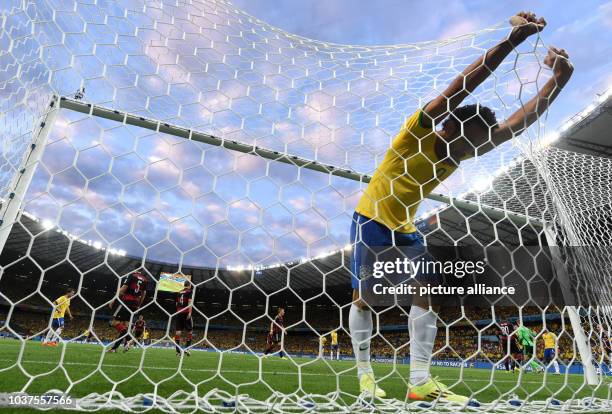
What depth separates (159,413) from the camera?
1240 mm

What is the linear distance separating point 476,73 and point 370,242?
3.31ft

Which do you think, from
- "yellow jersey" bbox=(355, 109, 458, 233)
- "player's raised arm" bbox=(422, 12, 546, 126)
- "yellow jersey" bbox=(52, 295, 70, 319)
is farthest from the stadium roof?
"player's raised arm" bbox=(422, 12, 546, 126)

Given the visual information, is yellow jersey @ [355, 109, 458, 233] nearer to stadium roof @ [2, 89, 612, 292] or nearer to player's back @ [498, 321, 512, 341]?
stadium roof @ [2, 89, 612, 292]

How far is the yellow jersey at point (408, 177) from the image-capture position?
6.61 feet

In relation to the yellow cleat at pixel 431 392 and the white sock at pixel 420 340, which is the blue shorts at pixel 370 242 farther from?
the yellow cleat at pixel 431 392

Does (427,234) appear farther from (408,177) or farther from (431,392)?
(431,392)

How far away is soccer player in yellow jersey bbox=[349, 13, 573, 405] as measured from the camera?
6.40 ft

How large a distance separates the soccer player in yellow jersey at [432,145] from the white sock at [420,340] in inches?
10.3

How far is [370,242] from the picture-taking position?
202 cm

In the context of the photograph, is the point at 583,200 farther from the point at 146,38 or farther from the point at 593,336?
the point at 146,38

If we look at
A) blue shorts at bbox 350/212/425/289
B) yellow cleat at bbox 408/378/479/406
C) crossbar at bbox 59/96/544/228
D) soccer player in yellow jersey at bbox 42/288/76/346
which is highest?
crossbar at bbox 59/96/544/228

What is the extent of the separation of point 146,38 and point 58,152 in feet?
3.70

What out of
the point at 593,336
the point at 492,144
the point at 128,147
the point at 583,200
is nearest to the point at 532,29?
the point at 492,144

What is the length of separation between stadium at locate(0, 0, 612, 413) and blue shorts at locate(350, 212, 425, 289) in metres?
0.03
